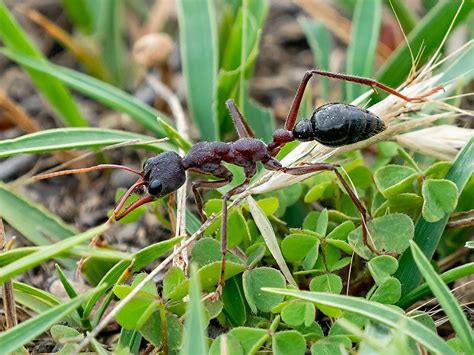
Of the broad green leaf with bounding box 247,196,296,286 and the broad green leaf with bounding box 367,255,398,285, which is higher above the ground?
the broad green leaf with bounding box 247,196,296,286

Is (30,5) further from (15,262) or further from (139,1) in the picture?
(15,262)

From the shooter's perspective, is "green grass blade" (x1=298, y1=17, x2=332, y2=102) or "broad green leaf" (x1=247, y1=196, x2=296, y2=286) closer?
"broad green leaf" (x1=247, y1=196, x2=296, y2=286)

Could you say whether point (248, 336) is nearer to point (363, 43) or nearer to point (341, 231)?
point (341, 231)

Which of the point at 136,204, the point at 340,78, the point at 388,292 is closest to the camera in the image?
the point at 388,292

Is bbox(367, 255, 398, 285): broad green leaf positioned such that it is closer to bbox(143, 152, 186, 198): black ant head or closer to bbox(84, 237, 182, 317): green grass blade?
bbox(84, 237, 182, 317): green grass blade

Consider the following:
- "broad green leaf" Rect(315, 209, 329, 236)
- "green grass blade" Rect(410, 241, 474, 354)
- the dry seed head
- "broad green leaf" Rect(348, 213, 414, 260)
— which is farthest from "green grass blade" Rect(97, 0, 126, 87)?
Result: "green grass blade" Rect(410, 241, 474, 354)

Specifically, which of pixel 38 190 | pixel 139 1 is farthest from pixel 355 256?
pixel 139 1

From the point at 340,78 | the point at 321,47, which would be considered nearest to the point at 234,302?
the point at 340,78
